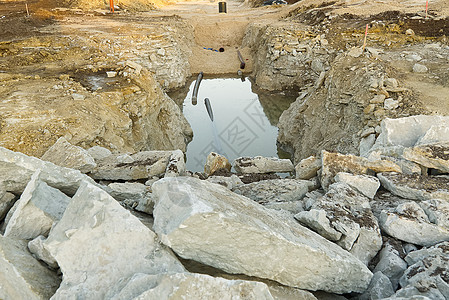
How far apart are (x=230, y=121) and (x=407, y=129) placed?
10.1 metres

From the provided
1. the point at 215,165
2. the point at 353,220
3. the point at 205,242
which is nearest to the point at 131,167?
the point at 215,165

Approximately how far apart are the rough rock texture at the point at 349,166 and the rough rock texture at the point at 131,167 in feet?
9.79

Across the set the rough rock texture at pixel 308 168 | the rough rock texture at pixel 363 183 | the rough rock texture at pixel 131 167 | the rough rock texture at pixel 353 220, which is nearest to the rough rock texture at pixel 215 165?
the rough rock texture at pixel 131 167

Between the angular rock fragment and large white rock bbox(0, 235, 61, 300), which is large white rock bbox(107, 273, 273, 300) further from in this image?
the angular rock fragment

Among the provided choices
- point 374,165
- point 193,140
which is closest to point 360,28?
point 193,140

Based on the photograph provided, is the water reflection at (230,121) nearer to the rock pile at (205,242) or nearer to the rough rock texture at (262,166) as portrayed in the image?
the rough rock texture at (262,166)

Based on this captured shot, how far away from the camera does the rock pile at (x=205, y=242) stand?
2609 mm

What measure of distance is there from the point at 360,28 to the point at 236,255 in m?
18.3

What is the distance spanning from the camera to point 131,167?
20.4 ft

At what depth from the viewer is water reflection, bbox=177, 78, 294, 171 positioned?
43.8ft


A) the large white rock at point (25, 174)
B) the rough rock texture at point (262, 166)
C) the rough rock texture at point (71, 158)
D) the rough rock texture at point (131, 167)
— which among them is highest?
the large white rock at point (25, 174)

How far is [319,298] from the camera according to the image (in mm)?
3236

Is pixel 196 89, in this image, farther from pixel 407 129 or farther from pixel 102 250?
pixel 102 250

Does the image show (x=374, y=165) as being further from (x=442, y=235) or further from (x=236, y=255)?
(x=236, y=255)
